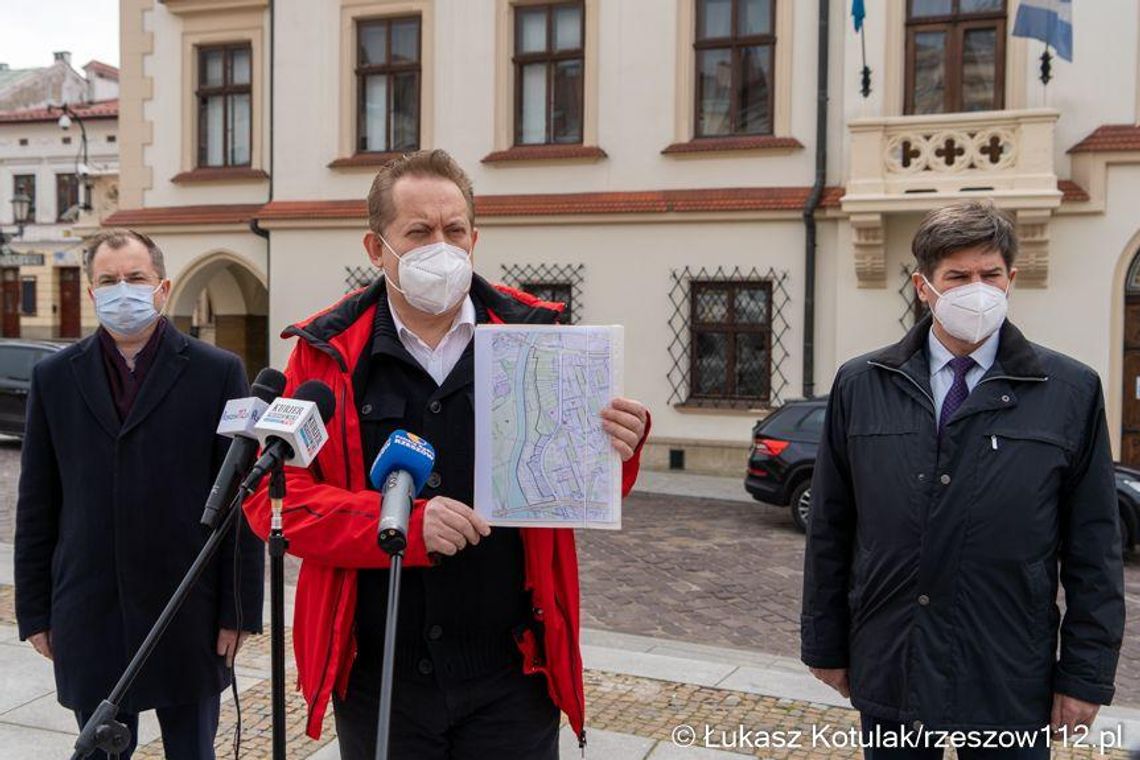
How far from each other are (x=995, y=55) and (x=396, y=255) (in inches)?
533

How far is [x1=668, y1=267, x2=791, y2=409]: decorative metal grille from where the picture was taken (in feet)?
49.0

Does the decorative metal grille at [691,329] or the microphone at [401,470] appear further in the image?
the decorative metal grille at [691,329]

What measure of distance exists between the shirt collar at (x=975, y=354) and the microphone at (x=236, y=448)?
6.20 ft

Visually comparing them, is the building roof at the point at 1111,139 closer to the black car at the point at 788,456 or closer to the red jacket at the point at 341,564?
the black car at the point at 788,456

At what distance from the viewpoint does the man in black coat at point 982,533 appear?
286cm

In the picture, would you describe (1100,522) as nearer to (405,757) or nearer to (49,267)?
(405,757)

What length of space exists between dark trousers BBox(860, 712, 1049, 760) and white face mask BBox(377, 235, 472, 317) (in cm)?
171

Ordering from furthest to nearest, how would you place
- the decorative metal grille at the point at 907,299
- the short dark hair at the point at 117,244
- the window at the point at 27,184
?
the window at the point at 27,184
the decorative metal grille at the point at 907,299
the short dark hair at the point at 117,244

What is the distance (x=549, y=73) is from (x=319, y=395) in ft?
47.9

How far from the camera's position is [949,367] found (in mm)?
3102

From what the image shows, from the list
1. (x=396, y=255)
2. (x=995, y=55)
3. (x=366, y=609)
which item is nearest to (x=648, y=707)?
(x=366, y=609)

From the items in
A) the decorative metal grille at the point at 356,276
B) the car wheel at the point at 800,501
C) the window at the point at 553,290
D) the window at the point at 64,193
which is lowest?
the car wheel at the point at 800,501

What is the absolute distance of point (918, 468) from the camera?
2936 millimetres

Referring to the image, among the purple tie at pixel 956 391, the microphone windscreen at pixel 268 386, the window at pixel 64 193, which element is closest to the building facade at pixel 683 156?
the purple tie at pixel 956 391
